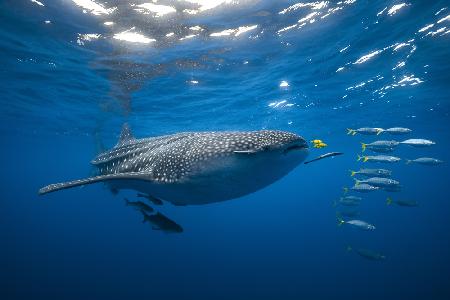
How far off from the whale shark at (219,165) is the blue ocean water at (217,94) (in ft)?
0.85

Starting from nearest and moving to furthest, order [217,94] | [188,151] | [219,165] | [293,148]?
[293,148], [219,165], [188,151], [217,94]

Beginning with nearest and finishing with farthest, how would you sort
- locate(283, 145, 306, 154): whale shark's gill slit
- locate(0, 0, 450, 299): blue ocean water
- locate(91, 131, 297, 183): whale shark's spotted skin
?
locate(283, 145, 306, 154): whale shark's gill slit < locate(91, 131, 297, 183): whale shark's spotted skin < locate(0, 0, 450, 299): blue ocean water

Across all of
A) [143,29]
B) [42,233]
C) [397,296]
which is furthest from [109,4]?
[42,233]

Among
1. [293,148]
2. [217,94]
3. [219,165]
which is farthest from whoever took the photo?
[217,94]

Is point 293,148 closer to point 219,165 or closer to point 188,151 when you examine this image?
point 219,165

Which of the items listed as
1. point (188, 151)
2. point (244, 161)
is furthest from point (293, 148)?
point (188, 151)

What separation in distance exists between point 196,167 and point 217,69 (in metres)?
12.5

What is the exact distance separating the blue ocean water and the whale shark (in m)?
0.26

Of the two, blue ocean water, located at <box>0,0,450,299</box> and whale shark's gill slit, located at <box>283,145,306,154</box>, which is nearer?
whale shark's gill slit, located at <box>283,145,306,154</box>

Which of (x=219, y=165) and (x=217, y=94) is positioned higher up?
(x=217, y=94)

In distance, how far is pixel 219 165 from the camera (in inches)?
135

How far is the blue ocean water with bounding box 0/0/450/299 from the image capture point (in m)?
10.6

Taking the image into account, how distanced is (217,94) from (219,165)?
649 inches

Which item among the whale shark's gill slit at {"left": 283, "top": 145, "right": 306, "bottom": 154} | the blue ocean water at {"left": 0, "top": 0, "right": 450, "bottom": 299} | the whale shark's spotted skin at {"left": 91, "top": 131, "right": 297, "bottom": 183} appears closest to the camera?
the whale shark's gill slit at {"left": 283, "top": 145, "right": 306, "bottom": 154}
